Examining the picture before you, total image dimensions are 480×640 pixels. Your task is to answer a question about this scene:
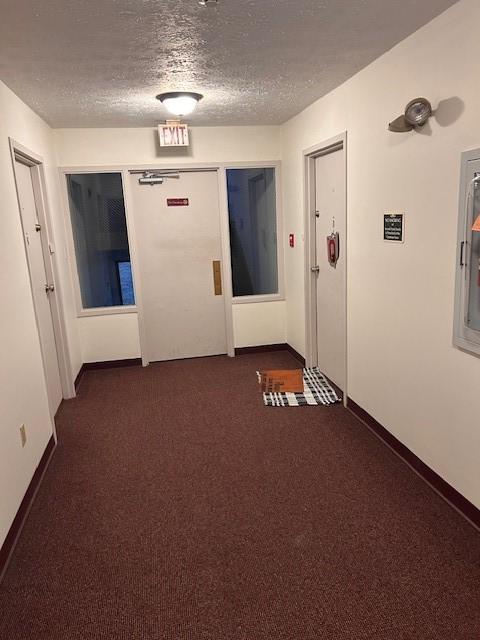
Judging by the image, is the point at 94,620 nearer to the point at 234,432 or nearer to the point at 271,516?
the point at 271,516

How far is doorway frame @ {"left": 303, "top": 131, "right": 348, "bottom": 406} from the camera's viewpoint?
11.4 feet

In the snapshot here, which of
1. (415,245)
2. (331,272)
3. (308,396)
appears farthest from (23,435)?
(331,272)

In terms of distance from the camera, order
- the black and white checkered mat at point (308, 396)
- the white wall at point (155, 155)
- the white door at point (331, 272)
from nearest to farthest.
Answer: the white door at point (331, 272)
the black and white checkered mat at point (308, 396)
the white wall at point (155, 155)

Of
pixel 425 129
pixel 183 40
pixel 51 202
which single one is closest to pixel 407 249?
pixel 425 129

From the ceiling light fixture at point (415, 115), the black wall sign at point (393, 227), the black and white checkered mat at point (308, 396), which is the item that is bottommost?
the black and white checkered mat at point (308, 396)

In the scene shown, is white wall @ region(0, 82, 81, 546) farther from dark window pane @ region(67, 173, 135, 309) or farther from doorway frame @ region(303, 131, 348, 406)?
doorway frame @ region(303, 131, 348, 406)

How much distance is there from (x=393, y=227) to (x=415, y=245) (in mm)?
254

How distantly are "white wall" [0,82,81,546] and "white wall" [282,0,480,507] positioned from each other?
222 cm

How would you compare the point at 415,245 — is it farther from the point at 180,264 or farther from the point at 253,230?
the point at 180,264

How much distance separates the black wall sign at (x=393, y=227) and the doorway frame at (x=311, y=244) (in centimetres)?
60

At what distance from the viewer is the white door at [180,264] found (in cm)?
471

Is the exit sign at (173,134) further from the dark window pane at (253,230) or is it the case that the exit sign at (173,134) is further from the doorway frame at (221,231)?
the dark window pane at (253,230)

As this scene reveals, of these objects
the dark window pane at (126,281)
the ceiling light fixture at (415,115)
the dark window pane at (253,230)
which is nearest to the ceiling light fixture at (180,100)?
the dark window pane at (253,230)

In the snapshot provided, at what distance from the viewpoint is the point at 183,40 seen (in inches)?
88.4
